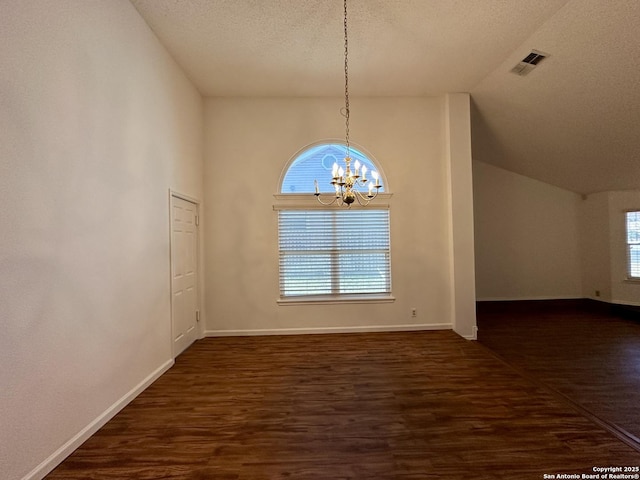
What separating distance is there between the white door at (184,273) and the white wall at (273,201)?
0.99 feet

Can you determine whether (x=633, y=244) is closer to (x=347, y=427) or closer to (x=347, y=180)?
(x=347, y=180)

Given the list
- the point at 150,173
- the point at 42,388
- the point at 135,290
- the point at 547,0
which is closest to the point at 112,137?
the point at 150,173

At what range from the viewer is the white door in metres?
3.64

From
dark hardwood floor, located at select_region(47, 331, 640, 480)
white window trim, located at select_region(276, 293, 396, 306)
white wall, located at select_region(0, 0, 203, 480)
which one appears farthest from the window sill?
white wall, located at select_region(0, 0, 203, 480)

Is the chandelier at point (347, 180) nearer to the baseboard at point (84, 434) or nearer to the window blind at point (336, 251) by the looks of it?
the window blind at point (336, 251)

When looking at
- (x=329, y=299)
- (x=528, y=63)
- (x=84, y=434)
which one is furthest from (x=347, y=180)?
(x=528, y=63)

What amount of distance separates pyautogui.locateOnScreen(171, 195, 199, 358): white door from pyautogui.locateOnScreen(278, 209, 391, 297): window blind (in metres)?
1.28

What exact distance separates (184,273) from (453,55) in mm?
4207

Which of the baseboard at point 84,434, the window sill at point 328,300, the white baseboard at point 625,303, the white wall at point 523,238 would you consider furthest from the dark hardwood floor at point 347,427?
the white baseboard at point 625,303

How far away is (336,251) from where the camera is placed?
469cm

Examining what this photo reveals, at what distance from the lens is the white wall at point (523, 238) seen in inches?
253

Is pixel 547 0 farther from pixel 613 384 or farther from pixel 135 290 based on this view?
pixel 135 290

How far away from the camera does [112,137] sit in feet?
8.21

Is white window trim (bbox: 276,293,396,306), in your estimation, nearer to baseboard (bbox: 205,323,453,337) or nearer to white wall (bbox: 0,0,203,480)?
baseboard (bbox: 205,323,453,337)
